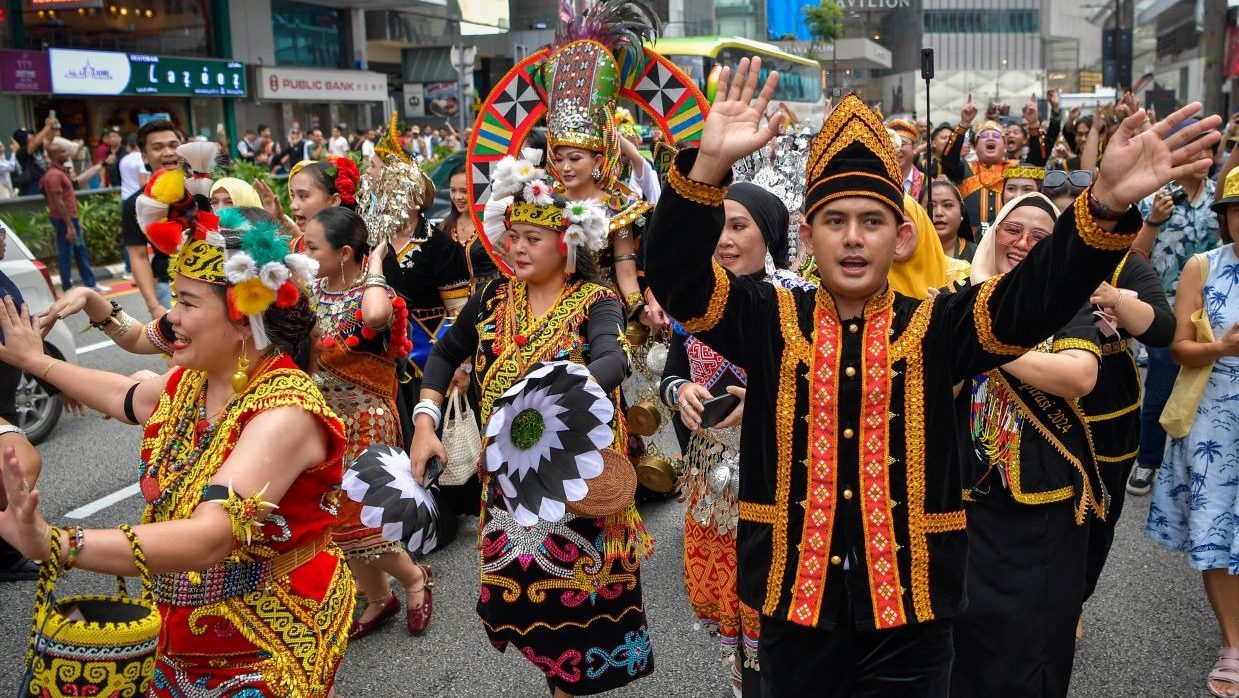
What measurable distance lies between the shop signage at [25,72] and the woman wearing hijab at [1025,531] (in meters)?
25.8

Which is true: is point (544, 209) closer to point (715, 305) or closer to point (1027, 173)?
point (715, 305)

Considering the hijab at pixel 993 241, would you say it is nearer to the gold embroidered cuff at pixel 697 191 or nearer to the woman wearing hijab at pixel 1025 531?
the woman wearing hijab at pixel 1025 531

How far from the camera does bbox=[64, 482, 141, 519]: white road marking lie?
6137mm

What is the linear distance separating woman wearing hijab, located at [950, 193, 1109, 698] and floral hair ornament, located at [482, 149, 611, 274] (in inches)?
52.8

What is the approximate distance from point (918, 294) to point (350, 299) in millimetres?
2302

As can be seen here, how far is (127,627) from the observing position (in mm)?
2520

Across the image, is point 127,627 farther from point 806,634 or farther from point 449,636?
point 449,636

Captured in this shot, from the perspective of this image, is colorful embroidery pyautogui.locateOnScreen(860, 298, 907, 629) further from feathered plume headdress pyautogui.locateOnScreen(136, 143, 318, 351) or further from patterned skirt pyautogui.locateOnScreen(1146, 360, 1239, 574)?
patterned skirt pyautogui.locateOnScreen(1146, 360, 1239, 574)

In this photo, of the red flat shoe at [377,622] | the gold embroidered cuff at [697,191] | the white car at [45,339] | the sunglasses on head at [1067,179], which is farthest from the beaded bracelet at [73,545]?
the white car at [45,339]

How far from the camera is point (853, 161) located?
2443 millimetres

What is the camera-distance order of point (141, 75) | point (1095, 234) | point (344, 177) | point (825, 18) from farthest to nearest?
point (825, 18) < point (141, 75) < point (344, 177) < point (1095, 234)

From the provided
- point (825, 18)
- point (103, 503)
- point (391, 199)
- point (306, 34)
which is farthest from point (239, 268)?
point (825, 18)

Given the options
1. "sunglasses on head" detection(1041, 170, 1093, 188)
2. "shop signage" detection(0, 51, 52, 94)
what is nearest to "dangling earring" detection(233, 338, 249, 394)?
"sunglasses on head" detection(1041, 170, 1093, 188)

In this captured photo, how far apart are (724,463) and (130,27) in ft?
98.3
